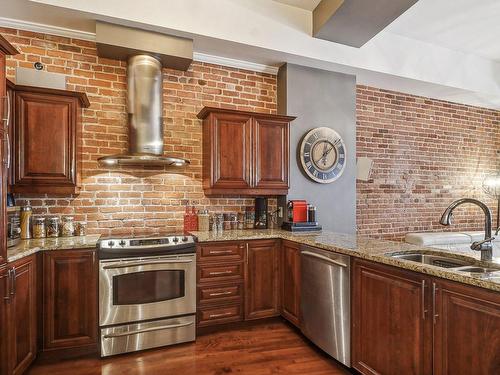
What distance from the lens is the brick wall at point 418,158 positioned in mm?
4422

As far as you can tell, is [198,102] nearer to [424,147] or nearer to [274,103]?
[274,103]

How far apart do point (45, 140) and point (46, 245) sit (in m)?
0.90

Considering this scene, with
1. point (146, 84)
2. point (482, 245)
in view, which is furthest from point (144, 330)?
point (482, 245)

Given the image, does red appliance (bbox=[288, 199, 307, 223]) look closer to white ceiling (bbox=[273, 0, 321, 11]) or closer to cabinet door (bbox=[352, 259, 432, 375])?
cabinet door (bbox=[352, 259, 432, 375])

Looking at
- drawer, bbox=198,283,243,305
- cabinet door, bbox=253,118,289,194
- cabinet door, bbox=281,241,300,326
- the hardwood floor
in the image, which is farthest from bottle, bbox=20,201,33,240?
cabinet door, bbox=281,241,300,326

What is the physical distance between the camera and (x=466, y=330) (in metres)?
1.47

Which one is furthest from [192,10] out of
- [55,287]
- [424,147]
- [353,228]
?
[424,147]

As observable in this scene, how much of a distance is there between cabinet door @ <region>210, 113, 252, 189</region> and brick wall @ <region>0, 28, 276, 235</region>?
37cm

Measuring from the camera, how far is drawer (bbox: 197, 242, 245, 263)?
2.88 meters

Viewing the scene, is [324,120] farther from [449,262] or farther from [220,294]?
[220,294]

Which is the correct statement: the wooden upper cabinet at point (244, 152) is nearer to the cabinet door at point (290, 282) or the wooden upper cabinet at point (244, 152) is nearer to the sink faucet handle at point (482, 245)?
the cabinet door at point (290, 282)

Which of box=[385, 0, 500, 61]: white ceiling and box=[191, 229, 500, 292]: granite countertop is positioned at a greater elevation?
box=[385, 0, 500, 61]: white ceiling

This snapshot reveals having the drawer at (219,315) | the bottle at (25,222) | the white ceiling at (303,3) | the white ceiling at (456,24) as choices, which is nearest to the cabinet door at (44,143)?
the bottle at (25,222)

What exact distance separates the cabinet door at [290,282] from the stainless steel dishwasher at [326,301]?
10cm
